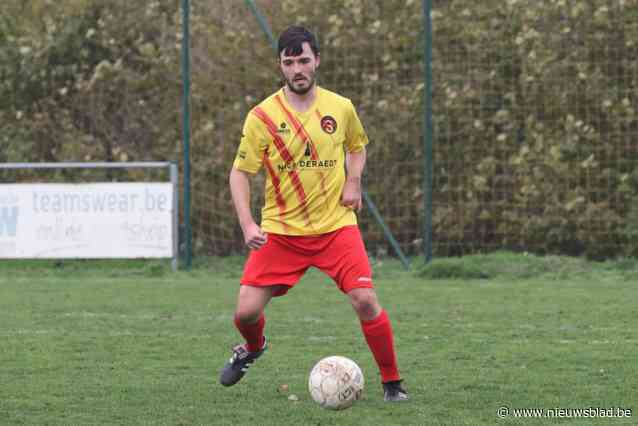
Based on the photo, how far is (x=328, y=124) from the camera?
642 cm

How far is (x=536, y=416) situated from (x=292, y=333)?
3.36 meters

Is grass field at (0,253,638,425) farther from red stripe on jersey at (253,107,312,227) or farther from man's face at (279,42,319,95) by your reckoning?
man's face at (279,42,319,95)

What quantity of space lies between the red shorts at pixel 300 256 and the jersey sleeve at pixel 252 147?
0.38 meters

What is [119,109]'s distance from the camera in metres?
16.5

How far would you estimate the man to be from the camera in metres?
6.35

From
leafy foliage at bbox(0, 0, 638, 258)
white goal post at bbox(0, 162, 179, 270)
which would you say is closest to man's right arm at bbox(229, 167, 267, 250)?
white goal post at bbox(0, 162, 179, 270)

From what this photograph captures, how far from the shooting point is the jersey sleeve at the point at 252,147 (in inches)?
251

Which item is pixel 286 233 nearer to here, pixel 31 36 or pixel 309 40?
pixel 309 40

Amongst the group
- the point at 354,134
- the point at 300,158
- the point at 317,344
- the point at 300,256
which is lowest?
the point at 317,344

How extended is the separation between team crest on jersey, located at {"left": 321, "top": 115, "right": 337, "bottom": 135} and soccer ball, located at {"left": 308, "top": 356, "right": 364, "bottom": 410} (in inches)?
44.6

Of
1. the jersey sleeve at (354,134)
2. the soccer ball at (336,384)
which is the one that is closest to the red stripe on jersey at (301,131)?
the jersey sleeve at (354,134)

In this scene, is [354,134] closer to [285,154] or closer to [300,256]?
[285,154]

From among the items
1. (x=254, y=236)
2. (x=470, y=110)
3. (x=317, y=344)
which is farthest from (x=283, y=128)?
(x=470, y=110)

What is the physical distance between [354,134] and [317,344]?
221cm
